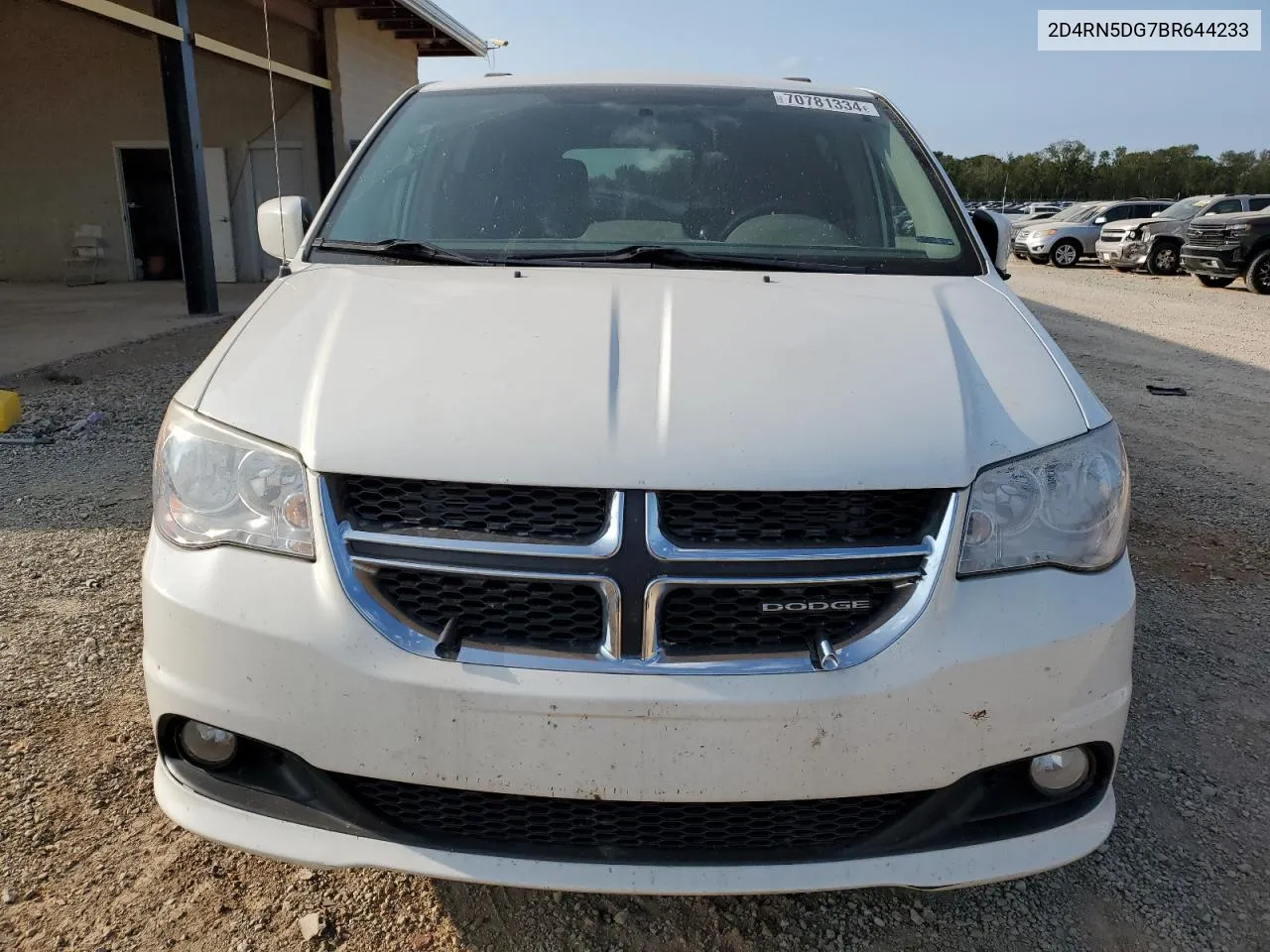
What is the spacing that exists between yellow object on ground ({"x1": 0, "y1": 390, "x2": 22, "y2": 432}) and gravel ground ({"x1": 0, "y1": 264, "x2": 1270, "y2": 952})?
161cm

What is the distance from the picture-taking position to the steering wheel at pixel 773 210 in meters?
2.67

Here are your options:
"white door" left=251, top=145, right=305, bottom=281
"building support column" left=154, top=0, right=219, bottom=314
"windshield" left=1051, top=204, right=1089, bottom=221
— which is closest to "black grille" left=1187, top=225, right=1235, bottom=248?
"windshield" left=1051, top=204, right=1089, bottom=221

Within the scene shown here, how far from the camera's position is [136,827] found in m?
2.20

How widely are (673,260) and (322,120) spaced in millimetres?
13452

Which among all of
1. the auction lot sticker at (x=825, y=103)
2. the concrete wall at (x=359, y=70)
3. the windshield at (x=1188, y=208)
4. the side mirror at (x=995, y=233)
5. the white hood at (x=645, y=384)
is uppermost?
the concrete wall at (x=359, y=70)

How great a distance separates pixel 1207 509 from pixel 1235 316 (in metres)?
10.1

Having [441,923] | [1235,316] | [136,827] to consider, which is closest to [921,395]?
[441,923]

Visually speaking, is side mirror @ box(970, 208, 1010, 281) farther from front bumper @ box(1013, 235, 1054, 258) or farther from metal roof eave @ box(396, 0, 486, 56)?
front bumper @ box(1013, 235, 1054, 258)

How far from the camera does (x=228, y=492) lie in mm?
1705

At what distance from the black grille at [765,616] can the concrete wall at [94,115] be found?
46.8 feet

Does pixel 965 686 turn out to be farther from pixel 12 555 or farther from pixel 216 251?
pixel 216 251

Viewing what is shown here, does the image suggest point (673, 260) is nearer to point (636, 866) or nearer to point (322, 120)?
point (636, 866)

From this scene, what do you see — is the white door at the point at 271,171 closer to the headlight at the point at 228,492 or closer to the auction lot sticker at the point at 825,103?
the auction lot sticker at the point at 825,103

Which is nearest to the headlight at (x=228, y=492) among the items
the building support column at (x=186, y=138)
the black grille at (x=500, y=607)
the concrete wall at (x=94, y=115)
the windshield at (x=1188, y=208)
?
the black grille at (x=500, y=607)
